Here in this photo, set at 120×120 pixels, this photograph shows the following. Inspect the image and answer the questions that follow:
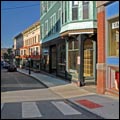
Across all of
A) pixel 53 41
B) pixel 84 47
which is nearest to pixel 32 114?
pixel 84 47

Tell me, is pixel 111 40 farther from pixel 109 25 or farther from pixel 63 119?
pixel 63 119

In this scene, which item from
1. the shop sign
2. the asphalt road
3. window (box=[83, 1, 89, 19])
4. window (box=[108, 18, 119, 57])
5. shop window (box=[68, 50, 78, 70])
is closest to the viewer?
the shop sign

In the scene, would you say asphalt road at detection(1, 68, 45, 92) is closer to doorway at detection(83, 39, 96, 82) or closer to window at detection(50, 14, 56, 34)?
doorway at detection(83, 39, 96, 82)

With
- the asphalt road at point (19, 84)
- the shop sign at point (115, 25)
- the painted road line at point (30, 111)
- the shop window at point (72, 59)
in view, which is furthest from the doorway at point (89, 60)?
the painted road line at point (30, 111)

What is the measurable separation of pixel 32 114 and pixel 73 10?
47.7 feet

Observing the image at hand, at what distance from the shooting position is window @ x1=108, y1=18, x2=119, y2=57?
56.3 ft

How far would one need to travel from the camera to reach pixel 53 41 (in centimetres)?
3634

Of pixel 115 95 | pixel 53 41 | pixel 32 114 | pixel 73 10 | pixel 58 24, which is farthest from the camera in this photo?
pixel 53 41

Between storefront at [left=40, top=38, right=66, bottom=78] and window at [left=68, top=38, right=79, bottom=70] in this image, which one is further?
storefront at [left=40, top=38, right=66, bottom=78]

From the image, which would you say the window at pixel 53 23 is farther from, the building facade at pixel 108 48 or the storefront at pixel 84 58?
the building facade at pixel 108 48

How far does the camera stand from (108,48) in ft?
58.7

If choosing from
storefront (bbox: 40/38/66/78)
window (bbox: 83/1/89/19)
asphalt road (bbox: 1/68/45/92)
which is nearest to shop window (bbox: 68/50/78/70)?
storefront (bbox: 40/38/66/78)

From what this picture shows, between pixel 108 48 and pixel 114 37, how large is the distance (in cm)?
70

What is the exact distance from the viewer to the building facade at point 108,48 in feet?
56.4
